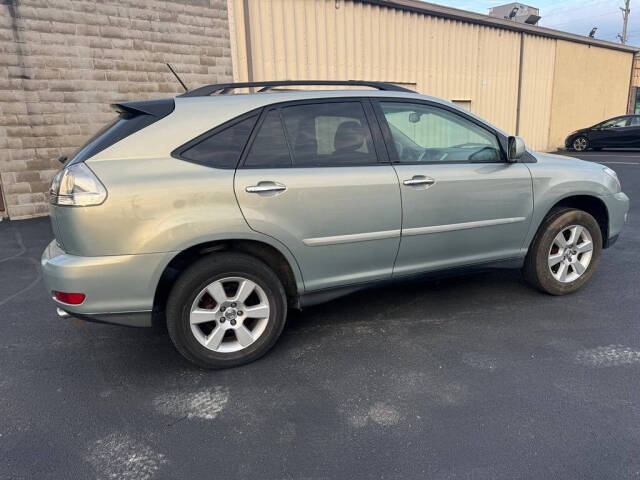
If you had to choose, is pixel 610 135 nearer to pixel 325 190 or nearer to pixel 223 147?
pixel 325 190

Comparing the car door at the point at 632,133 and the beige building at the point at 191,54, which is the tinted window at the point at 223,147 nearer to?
the beige building at the point at 191,54

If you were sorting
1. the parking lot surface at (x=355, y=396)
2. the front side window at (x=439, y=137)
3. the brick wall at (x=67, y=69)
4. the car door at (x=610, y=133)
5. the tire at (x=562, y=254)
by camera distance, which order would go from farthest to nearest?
the car door at (x=610, y=133), the brick wall at (x=67, y=69), the tire at (x=562, y=254), the front side window at (x=439, y=137), the parking lot surface at (x=355, y=396)

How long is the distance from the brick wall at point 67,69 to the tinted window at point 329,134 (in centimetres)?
633

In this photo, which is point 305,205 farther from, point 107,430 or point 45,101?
point 45,101

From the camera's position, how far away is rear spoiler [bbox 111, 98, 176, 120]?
286 cm

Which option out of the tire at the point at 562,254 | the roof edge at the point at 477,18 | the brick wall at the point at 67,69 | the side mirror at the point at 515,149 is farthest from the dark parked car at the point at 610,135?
the side mirror at the point at 515,149

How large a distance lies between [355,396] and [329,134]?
172 centimetres

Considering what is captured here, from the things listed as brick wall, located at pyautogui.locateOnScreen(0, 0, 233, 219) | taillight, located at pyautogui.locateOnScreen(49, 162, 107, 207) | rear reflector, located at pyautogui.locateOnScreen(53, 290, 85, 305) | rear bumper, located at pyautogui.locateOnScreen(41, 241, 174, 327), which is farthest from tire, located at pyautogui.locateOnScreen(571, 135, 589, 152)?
rear reflector, located at pyautogui.locateOnScreen(53, 290, 85, 305)

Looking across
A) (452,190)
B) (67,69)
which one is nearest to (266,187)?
(452,190)

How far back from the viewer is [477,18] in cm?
1334

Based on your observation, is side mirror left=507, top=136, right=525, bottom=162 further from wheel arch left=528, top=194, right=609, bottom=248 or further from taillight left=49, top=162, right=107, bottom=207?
taillight left=49, top=162, right=107, bottom=207

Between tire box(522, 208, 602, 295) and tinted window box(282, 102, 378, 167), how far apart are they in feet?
5.65

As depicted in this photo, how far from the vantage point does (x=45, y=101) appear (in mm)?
7762

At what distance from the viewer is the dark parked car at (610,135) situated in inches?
641
